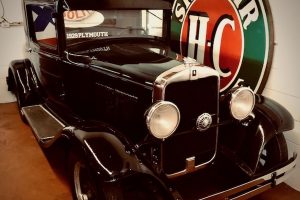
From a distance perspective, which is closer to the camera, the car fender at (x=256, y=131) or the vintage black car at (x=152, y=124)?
the vintage black car at (x=152, y=124)

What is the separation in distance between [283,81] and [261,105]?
41 cm

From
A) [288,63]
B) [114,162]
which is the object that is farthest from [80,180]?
[288,63]

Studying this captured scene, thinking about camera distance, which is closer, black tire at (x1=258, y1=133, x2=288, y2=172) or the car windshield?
black tire at (x1=258, y1=133, x2=288, y2=172)

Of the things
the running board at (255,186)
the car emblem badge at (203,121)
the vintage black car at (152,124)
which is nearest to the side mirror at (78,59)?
the vintage black car at (152,124)

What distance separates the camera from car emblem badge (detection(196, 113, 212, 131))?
70.3 inches

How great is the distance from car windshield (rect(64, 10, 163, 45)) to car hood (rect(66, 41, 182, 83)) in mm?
188

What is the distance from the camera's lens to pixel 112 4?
2139mm

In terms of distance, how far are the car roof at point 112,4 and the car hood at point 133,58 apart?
1.03 ft

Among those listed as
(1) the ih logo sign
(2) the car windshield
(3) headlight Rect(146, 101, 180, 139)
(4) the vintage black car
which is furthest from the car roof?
(3) headlight Rect(146, 101, 180, 139)

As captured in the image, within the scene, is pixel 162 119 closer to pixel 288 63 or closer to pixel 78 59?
pixel 78 59

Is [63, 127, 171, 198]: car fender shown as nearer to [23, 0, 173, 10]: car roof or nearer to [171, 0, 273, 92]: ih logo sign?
[23, 0, 173, 10]: car roof

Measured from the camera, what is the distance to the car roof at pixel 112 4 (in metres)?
2.03

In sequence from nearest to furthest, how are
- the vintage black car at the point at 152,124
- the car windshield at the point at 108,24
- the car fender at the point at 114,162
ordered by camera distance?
the car fender at the point at 114,162
the vintage black car at the point at 152,124
the car windshield at the point at 108,24

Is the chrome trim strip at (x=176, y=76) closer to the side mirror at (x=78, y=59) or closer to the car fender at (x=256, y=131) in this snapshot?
the car fender at (x=256, y=131)
